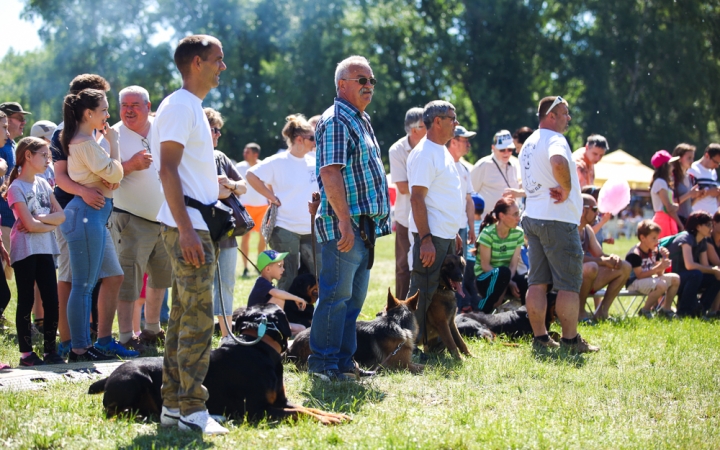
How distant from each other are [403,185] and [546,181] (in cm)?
167

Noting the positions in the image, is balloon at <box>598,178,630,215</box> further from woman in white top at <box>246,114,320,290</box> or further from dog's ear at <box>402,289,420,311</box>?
dog's ear at <box>402,289,420,311</box>

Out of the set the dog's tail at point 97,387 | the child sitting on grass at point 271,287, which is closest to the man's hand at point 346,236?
the dog's tail at point 97,387

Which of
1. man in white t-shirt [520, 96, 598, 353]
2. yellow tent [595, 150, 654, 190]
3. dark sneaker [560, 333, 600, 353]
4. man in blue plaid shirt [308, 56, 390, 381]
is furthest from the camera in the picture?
yellow tent [595, 150, 654, 190]

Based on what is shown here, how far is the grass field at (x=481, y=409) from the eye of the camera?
144 inches

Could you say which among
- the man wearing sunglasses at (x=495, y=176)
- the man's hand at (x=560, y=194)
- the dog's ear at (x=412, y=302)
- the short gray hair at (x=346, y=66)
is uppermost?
the short gray hair at (x=346, y=66)

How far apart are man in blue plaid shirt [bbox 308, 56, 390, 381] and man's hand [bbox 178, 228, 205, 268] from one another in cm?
140

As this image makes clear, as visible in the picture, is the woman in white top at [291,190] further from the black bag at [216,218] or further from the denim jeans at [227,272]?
the black bag at [216,218]

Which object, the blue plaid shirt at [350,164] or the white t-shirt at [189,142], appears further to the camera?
the blue plaid shirt at [350,164]

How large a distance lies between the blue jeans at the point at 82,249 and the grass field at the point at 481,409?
2.64 ft

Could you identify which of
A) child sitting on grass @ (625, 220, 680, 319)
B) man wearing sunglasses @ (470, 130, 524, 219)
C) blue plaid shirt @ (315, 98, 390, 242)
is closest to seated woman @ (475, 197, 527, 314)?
man wearing sunglasses @ (470, 130, 524, 219)

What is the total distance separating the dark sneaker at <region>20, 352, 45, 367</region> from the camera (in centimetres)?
533

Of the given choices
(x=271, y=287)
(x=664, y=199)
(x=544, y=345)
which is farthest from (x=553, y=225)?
(x=664, y=199)

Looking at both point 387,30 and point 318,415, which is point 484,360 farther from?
point 387,30

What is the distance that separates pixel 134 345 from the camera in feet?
20.0
